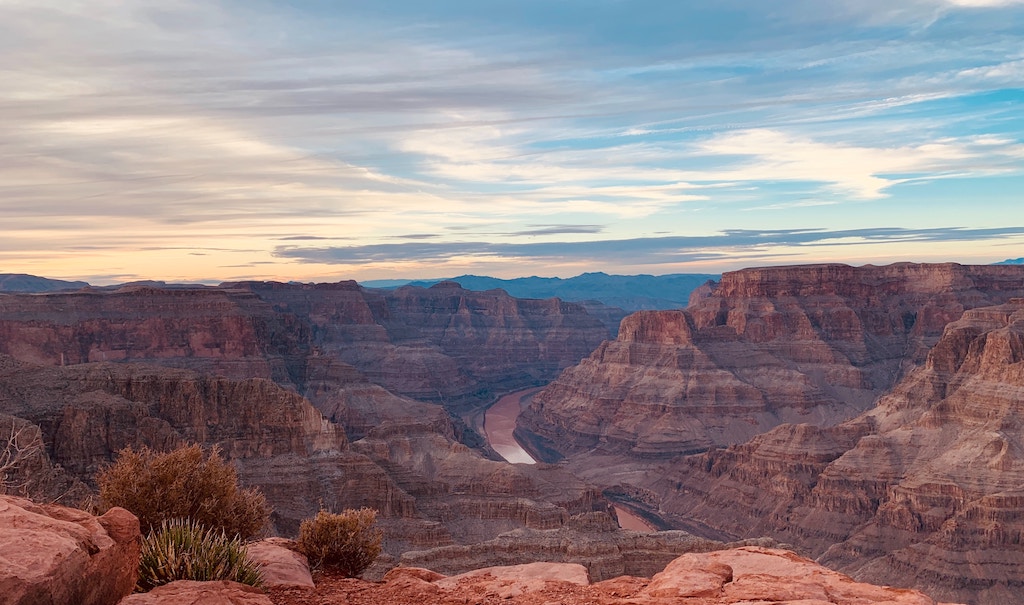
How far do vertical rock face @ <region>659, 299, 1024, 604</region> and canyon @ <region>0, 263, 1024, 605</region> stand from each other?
0.86ft

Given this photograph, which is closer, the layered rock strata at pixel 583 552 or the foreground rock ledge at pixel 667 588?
the foreground rock ledge at pixel 667 588

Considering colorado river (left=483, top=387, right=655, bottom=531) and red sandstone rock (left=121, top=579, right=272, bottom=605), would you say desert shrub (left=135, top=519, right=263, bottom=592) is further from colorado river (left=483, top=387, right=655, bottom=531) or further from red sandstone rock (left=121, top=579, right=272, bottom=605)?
colorado river (left=483, top=387, right=655, bottom=531)

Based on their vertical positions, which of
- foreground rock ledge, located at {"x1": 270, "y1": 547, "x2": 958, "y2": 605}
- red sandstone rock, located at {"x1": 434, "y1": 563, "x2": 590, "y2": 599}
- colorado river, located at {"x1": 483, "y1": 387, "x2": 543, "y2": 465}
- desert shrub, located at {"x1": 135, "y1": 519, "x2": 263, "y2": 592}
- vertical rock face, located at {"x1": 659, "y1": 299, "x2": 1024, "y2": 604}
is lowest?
colorado river, located at {"x1": 483, "y1": 387, "x2": 543, "y2": 465}

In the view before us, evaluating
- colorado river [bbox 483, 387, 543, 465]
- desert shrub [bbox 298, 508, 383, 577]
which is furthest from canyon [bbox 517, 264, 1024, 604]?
desert shrub [bbox 298, 508, 383, 577]

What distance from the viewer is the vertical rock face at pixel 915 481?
74.4 m

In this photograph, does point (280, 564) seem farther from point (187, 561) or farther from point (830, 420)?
point (830, 420)

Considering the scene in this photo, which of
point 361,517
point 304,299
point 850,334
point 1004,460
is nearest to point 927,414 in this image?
point 1004,460

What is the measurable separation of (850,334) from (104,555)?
160 m

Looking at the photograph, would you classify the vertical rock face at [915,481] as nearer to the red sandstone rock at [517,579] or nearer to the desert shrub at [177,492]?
the red sandstone rock at [517,579]

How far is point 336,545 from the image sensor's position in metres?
22.6

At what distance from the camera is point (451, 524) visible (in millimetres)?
73688

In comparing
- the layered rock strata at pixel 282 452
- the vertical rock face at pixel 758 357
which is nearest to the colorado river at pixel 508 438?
the vertical rock face at pixel 758 357

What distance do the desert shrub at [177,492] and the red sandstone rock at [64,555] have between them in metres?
4.23

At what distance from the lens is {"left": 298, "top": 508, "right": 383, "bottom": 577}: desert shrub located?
74.1 feet
